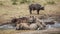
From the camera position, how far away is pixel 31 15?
4.04m

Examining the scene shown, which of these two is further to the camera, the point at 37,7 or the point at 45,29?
the point at 37,7

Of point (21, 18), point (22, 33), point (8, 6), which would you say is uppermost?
point (8, 6)

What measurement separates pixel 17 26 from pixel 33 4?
612 millimetres

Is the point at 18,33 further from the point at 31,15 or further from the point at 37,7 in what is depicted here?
the point at 37,7

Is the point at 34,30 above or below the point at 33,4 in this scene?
below

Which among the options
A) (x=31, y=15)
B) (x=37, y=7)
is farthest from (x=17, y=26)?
(x=37, y=7)

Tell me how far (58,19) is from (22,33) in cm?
84

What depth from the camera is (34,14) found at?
13.4 ft

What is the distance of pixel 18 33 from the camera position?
12.5 feet

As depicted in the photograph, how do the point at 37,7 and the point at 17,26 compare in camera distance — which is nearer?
the point at 17,26

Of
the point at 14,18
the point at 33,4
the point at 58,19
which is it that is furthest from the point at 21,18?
the point at 58,19

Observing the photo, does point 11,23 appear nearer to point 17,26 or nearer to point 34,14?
point 17,26

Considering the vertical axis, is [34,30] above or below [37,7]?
below

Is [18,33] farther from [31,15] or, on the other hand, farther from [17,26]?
[31,15]
